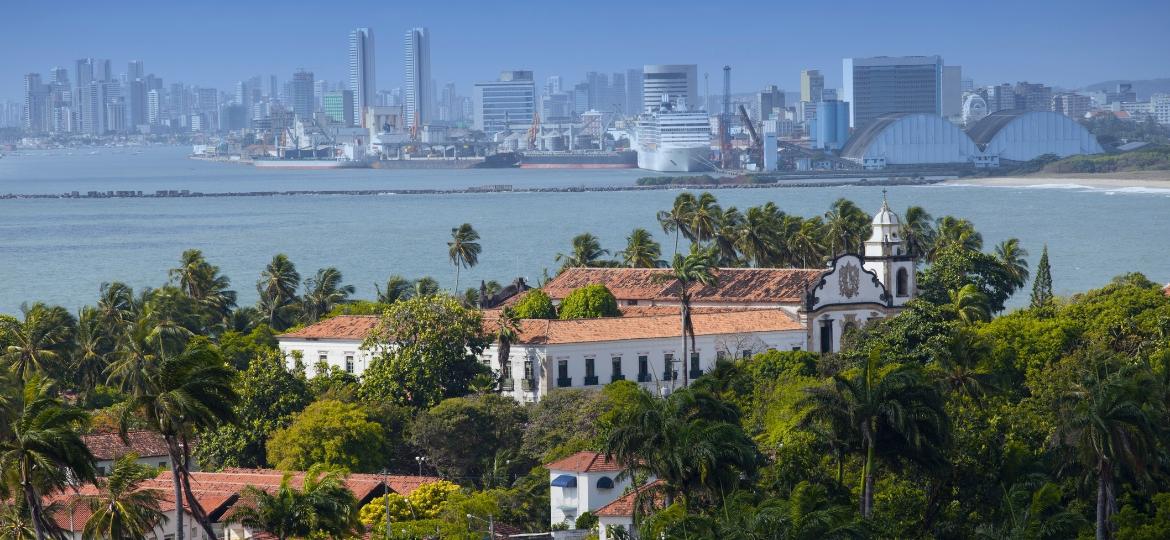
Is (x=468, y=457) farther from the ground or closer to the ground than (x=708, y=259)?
closer to the ground

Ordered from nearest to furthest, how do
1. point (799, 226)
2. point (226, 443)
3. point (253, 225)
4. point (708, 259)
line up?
point (226, 443), point (708, 259), point (799, 226), point (253, 225)

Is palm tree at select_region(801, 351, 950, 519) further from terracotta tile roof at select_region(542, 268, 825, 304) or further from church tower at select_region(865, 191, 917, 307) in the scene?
church tower at select_region(865, 191, 917, 307)

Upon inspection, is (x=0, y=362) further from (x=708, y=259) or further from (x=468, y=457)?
(x=708, y=259)

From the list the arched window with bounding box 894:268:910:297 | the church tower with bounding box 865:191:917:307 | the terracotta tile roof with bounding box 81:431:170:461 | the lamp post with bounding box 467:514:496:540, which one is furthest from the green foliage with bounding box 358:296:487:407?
the arched window with bounding box 894:268:910:297

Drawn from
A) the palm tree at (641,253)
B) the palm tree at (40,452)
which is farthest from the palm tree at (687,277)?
the palm tree at (40,452)

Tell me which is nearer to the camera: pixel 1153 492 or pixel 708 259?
pixel 1153 492

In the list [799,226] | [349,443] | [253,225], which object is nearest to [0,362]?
[349,443]
